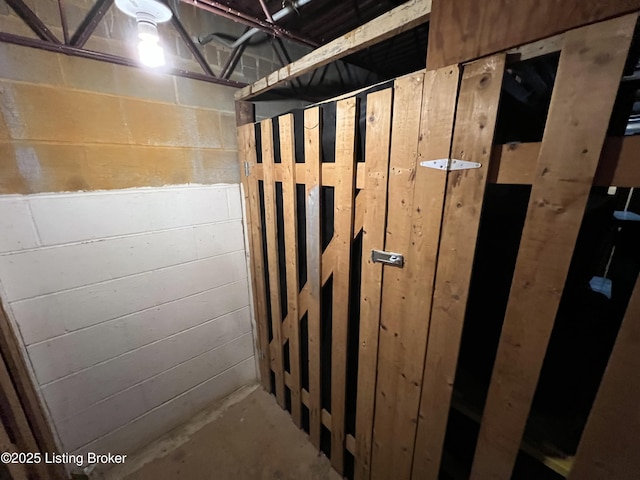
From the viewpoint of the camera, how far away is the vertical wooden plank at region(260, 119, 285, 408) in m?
1.47

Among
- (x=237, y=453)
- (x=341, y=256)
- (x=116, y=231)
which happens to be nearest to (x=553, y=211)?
(x=341, y=256)

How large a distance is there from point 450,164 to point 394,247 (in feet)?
1.15

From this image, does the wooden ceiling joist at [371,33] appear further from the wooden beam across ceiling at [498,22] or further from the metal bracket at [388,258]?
the metal bracket at [388,258]

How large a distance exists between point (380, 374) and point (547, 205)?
0.93 meters

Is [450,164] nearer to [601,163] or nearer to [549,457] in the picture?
[601,163]

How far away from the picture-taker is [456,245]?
808mm

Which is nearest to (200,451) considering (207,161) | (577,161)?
(207,161)

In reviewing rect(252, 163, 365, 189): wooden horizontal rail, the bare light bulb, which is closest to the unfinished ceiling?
the bare light bulb

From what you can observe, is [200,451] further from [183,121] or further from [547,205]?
[547,205]

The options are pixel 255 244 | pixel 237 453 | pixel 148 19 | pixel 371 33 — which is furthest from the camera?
pixel 255 244

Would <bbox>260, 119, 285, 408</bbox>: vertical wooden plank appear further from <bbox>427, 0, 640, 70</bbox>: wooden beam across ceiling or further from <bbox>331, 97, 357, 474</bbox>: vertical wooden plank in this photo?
<bbox>427, 0, 640, 70</bbox>: wooden beam across ceiling

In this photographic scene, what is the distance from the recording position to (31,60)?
110 cm

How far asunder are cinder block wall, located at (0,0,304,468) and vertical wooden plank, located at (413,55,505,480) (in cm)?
147

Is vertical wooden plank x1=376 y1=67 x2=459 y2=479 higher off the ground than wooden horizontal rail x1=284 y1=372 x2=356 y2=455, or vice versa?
vertical wooden plank x1=376 y1=67 x2=459 y2=479
